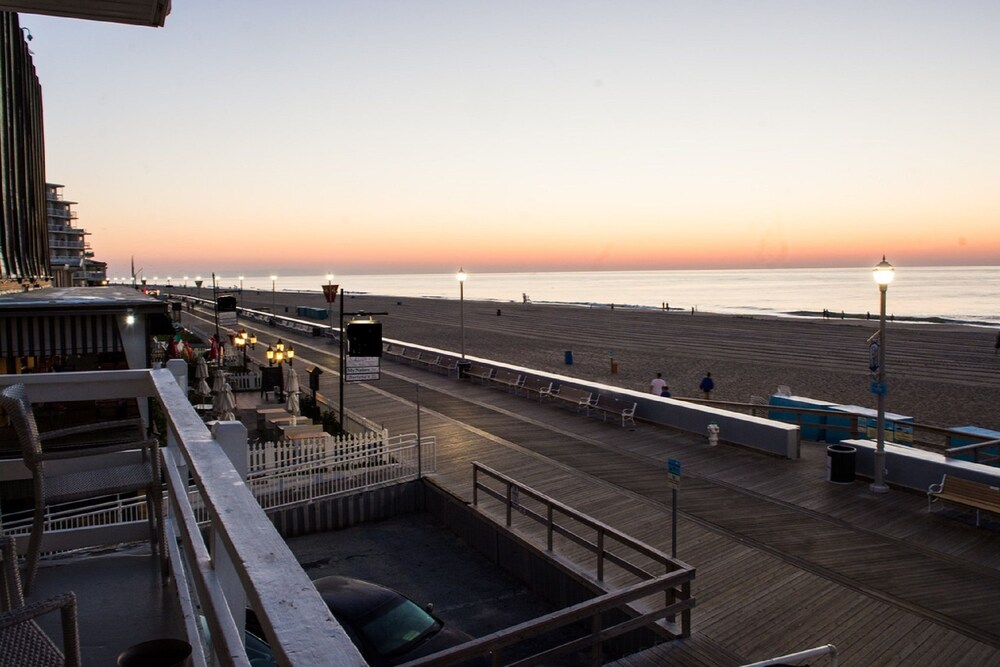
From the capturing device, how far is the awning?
1303cm

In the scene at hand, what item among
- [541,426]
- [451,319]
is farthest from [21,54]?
[451,319]

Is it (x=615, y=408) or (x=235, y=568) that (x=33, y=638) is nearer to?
(x=235, y=568)

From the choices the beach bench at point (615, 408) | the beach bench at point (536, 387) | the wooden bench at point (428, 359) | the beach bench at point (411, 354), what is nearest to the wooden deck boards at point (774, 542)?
the beach bench at point (615, 408)

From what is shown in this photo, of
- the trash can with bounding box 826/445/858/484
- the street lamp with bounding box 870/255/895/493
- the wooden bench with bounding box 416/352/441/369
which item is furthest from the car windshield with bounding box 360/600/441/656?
the wooden bench with bounding box 416/352/441/369

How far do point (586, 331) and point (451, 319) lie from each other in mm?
21852

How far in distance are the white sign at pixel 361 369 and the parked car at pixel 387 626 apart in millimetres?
8997

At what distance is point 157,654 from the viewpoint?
2.49 meters

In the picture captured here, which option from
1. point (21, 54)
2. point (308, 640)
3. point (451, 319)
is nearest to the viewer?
point (308, 640)

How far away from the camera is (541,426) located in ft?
58.0

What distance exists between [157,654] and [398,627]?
5442mm

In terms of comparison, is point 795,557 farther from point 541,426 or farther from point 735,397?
point 735,397

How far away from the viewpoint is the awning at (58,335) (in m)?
13.0

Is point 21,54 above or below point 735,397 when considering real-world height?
above

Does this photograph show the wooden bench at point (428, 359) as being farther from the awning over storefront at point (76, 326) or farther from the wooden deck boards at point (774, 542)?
the awning over storefront at point (76, 326)
